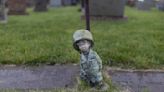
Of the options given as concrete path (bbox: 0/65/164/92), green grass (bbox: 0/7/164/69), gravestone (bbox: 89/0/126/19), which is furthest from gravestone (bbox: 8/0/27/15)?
concrete path (bbox: 0/65/164/92)

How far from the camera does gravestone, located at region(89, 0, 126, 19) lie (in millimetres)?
10352

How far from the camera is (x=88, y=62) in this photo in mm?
3816

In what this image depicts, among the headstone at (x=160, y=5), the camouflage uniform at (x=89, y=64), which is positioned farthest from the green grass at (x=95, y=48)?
the headstone at (x=160, y=5)

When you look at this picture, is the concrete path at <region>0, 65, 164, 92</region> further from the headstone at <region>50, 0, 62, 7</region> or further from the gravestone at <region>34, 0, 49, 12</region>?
the headstone at <region>50, 0, 62, 7</region>

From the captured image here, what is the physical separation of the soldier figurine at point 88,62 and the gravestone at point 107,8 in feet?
21.7

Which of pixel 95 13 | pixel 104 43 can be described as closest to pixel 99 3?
pixel 95 13

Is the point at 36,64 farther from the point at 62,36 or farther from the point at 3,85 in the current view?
the point at 62,36

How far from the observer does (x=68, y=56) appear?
5.26 metres

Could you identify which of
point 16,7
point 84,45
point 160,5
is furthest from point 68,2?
point 84,45

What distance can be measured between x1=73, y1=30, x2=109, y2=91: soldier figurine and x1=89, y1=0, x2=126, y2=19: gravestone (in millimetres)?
6610

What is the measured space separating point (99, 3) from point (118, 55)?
5.29 meters

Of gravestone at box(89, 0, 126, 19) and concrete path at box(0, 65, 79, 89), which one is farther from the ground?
concrete path at box(0, 65, 79, 89)

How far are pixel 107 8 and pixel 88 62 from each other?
6785 millimetres

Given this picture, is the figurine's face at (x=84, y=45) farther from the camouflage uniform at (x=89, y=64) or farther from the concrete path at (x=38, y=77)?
the concrete path at (x=38, y=77)
